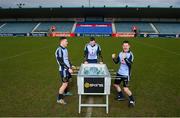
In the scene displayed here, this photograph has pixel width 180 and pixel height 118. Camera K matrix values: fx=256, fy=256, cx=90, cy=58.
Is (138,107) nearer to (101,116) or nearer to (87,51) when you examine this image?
(101,116)

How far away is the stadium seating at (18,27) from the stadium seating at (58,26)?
6.39 feet

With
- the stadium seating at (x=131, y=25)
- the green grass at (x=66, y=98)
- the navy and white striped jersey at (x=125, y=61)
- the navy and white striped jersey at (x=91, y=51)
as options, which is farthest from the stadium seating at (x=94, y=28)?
the navy and white striped jersey at (x=125, y=61)

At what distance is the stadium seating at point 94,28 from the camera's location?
54062mm

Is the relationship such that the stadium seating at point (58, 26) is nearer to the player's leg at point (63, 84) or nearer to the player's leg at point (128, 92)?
the player's leg at point (63, 84)

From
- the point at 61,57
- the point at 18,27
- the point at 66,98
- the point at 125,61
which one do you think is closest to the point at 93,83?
the point at 125,61

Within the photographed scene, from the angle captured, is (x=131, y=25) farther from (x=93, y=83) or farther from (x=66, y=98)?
(x=93, y=83)

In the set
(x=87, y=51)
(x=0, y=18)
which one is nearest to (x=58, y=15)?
(x=0, y=18)

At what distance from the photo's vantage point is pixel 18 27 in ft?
192

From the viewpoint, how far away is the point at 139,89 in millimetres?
9906

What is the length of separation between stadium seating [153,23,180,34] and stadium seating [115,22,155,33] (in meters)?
1.97

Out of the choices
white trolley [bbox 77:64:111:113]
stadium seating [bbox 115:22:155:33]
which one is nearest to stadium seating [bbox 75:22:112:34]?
stadium seating [bbox 115:22:155:33]

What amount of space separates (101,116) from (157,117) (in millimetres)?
1537

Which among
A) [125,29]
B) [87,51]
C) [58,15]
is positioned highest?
A: [58,15]

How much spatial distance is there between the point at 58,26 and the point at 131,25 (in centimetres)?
1674
